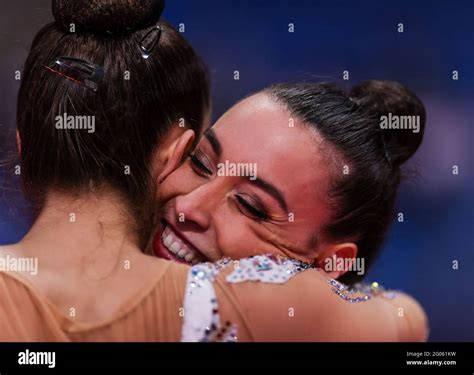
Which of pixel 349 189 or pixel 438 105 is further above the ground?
pixel 438 105

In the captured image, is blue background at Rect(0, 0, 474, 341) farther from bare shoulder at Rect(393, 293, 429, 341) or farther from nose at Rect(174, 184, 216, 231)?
nose at Rect(174, 184, 216, 231)

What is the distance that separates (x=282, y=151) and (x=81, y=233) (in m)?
0.47

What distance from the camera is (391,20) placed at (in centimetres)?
175

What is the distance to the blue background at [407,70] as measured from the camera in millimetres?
1730

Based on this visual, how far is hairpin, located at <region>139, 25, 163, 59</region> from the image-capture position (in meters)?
1.50

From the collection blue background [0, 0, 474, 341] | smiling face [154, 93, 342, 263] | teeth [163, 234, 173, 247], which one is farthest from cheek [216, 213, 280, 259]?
blue background [0, 0, 474, 341]

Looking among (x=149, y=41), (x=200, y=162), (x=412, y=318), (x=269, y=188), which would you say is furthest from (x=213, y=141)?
(x=412, y=318)

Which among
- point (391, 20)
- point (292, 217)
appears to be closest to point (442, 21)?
point (391, 20)

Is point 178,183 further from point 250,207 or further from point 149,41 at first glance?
point 149,41

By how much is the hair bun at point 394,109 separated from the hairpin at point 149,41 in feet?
1.61

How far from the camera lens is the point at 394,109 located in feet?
5.65

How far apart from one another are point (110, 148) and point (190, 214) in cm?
22
